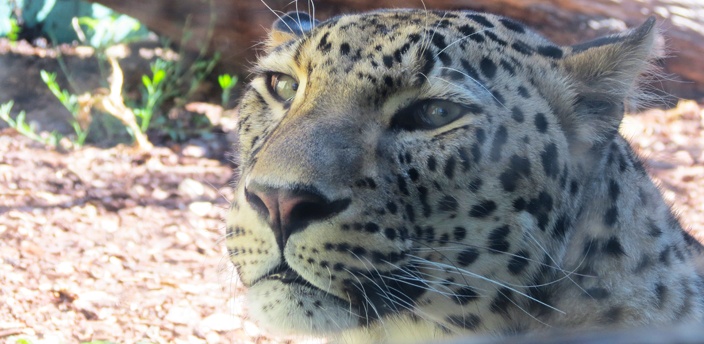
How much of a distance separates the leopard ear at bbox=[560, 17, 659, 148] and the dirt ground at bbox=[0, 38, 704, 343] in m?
0.68

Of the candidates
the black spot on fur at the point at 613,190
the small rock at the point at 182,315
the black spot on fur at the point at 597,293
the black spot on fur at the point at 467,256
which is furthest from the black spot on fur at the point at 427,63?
the small rock at the point at 182,315

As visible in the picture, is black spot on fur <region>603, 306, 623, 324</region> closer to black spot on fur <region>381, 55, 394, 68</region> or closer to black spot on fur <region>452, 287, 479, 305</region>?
black spot on fur <region>452, 287, 479, 305</region>

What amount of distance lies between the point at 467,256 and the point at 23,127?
12.3 ft

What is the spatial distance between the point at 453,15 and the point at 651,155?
2.72 m

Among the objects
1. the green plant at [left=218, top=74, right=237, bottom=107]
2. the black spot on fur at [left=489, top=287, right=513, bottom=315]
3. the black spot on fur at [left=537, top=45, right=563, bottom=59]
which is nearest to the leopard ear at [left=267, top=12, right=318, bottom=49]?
the black spot on fur at [left=537, top=45, right=563, bottom=59]

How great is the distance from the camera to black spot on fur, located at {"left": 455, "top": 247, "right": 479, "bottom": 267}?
6.50 ft

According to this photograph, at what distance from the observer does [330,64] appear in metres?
2.12

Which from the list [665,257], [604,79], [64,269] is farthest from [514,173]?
[64,269]

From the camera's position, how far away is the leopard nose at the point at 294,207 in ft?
5.73

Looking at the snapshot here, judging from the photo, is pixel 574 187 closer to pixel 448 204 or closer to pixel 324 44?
pixel 448 204

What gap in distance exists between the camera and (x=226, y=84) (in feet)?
17.5

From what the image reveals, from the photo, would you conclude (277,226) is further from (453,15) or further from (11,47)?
(11,47)

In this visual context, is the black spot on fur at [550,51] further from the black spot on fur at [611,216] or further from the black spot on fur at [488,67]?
the black spot on fur at [611,216]

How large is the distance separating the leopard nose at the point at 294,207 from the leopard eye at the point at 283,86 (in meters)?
0.63
